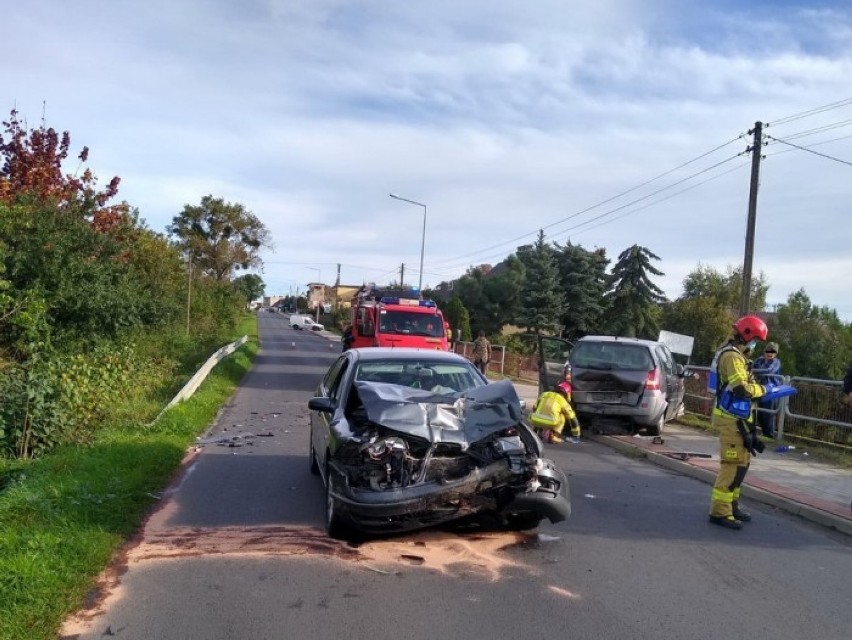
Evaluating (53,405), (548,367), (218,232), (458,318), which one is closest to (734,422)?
(548,367)

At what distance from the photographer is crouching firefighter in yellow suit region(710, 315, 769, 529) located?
6.65 metres

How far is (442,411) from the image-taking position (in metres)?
5.77

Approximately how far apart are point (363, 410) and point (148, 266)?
28.2 metres

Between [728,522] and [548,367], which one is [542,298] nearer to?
[548,367]

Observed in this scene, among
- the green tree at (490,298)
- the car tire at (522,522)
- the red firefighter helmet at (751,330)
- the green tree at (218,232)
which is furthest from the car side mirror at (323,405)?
the green tree at (218,232)

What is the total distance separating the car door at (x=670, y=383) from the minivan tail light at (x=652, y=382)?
402 mm

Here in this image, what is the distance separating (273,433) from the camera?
11859mm

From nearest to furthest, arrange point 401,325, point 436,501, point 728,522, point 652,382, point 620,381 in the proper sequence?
1. point 436,501
2. point 728,522
3. point 652,382
4. point 620,381
5. point 401,325

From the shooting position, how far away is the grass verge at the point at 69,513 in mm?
4375

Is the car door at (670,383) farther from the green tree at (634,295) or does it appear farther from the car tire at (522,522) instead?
the green tree at (634,295)

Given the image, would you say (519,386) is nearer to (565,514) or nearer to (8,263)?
(8,263)

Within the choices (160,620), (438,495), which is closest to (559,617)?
(438,495)

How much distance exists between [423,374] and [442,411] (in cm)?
145

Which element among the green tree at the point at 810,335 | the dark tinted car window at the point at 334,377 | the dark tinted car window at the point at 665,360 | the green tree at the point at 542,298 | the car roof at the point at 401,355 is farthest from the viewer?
the green tree at the point at 542,298
